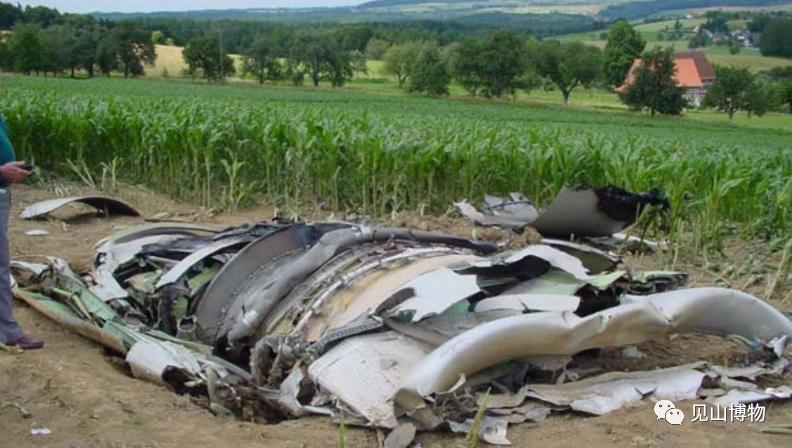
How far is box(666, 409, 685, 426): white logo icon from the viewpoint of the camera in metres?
4.01

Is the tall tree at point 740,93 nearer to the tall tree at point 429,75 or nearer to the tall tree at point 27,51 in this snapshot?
the tall tree at point 429,75

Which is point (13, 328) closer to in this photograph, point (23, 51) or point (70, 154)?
point (70, 154)

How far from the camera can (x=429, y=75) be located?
7531cm

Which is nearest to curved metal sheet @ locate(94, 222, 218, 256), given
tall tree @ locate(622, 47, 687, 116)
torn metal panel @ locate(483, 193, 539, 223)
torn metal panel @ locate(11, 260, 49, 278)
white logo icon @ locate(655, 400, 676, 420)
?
torn metal panel @ locate(11, 260, 49, 278)

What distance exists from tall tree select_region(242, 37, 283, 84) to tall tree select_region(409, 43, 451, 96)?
14.7m

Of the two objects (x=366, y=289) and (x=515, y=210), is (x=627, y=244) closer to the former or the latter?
Result: (x=515, y=210)

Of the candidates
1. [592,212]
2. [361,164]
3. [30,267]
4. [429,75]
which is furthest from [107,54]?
[592,212]

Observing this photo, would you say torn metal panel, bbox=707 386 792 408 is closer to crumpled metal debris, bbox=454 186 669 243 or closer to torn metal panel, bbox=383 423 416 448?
torn metal panel, bbox=383 423 416 448

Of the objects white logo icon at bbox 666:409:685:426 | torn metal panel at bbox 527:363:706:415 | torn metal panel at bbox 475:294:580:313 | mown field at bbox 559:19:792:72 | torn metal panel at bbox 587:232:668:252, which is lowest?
mown field at bbox 559:19:792:72

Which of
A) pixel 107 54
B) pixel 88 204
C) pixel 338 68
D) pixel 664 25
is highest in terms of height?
pixel 88 204

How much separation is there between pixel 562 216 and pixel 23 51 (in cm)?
7431

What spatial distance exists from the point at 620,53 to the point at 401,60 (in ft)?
70.2

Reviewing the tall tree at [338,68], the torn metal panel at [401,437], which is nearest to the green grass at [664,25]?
the tall tree at [338,68]

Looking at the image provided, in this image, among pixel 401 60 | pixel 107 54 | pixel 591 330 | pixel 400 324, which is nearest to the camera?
pixel 591 330
